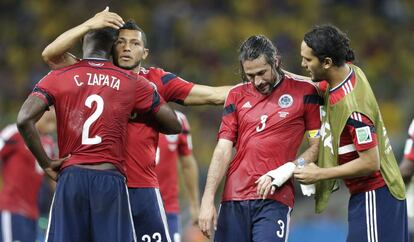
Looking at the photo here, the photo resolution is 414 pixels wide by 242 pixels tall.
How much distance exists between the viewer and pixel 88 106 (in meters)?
6.46

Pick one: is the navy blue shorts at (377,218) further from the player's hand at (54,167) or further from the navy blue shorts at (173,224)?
the navy blue shorts at (173,224)

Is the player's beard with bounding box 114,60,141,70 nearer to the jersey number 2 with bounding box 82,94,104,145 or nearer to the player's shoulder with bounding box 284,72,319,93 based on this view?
the jersey number 2 with bounding box 82,94,104,145

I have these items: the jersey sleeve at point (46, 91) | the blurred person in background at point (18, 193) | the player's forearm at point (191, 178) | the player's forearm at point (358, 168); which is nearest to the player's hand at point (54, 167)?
the jersey sleeve at point (46, 91)

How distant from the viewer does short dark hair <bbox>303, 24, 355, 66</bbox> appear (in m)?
6.55

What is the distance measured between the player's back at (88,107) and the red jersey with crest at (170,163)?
118 inches

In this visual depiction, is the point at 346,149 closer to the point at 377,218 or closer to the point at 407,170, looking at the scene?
the point at 377,218

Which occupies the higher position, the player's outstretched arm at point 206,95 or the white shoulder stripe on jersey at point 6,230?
the player's outstretched arm at point 206,95

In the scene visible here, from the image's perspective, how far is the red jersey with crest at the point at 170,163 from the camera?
378 inches

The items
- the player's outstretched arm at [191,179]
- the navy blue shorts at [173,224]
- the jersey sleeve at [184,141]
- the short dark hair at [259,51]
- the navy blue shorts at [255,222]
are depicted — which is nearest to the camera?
the navy blue shorts at [255,222]

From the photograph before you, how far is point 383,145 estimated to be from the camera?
6.68 meters

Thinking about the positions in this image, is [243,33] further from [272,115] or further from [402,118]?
[272,115]

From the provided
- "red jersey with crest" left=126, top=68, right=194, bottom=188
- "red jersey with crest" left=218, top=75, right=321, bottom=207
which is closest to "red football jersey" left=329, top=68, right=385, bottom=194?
"red jersey with crest" left=218, top=75, right=321, bottom=207

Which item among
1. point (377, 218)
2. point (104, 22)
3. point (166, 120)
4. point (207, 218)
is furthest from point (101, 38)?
point (377, 218)

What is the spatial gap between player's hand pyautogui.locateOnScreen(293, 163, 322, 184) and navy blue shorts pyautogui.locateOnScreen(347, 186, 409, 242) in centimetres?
40
